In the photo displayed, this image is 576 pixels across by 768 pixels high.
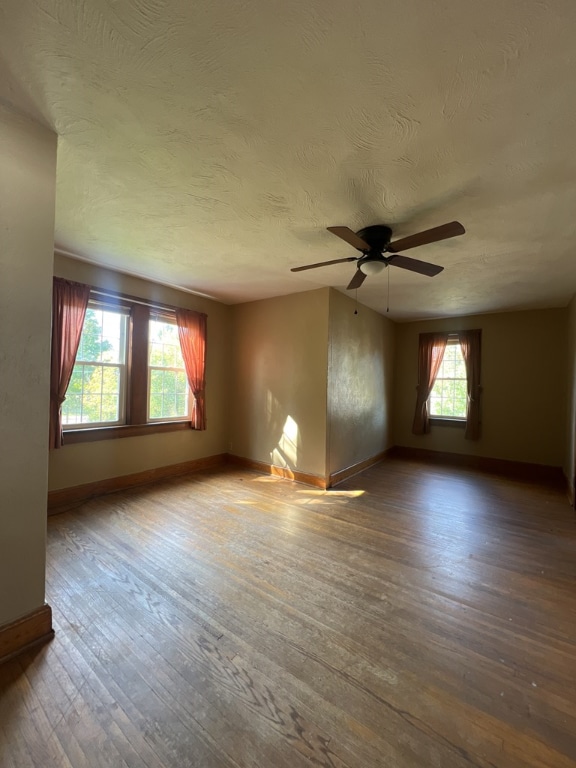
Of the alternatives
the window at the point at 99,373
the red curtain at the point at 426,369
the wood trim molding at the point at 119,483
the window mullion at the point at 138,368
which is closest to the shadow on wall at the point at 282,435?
the wood trim molding at the point at 119,483

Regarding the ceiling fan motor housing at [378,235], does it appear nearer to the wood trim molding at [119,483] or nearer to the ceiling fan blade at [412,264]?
the ceiling fan blade at [412,264]

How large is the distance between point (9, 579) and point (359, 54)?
2.77m

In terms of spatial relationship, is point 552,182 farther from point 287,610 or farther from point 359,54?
point 287,610

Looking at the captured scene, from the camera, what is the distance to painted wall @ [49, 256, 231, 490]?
3.32m

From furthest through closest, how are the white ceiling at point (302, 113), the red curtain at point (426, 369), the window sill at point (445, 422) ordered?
the red curtain at point (426, 369)
the window sill at point (445, 422)
the white ceiling at point (302, 113)

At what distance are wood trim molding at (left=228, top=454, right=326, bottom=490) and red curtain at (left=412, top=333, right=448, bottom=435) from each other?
279 cm

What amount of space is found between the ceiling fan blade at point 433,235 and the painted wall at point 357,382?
6.19 ft

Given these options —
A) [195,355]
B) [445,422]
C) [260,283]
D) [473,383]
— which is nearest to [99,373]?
[195,355]

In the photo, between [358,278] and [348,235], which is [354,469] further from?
[348,235]

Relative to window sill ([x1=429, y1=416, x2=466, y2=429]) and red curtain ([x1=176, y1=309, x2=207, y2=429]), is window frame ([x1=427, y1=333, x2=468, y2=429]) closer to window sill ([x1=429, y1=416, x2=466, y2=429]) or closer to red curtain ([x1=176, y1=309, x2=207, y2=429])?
window sill ([x1=429, y1=416, x2=466, y2=429])

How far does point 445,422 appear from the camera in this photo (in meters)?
5.72

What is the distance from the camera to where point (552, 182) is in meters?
1.86

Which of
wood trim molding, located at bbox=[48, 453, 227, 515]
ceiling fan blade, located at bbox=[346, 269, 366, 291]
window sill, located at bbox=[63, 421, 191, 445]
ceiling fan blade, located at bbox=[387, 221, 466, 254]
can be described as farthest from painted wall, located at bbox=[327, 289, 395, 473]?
window sill, located at bbox=[63, 421, 191, 445]

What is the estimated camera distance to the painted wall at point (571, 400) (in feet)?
12.8
